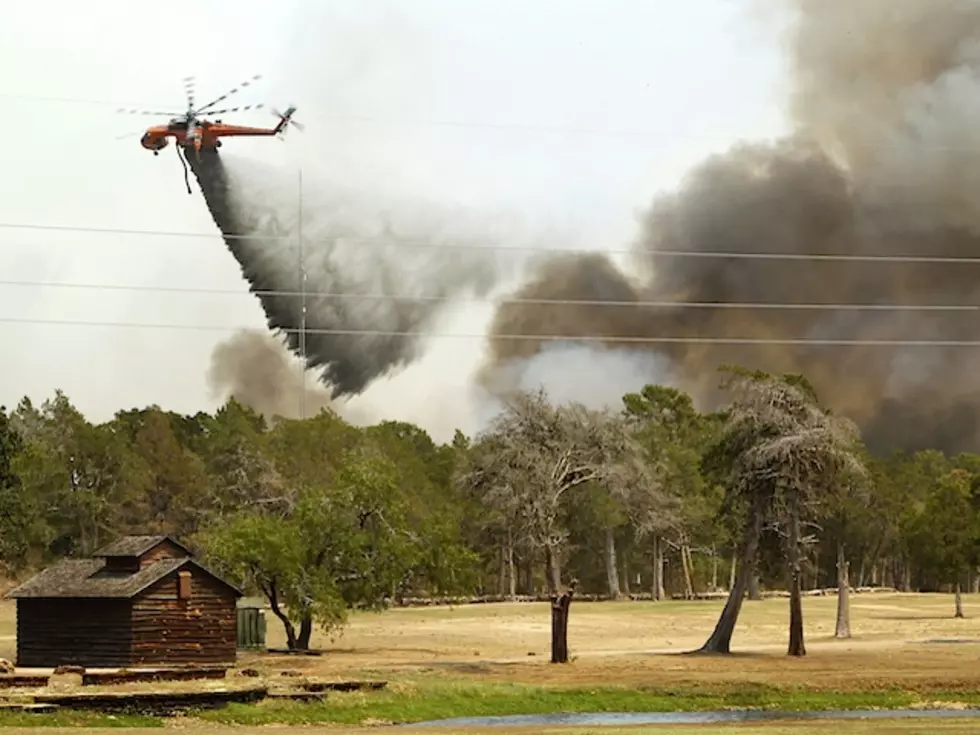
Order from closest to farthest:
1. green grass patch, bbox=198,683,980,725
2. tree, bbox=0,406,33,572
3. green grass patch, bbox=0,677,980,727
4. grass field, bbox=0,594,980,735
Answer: green grass patch, bbox=0,677,980,727, green grass patch, bbox=198,683,980,725, grass field, bbox=0,594,980,735, tree, bbox=0,406,33,572

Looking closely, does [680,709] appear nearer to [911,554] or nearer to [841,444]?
[841,444]

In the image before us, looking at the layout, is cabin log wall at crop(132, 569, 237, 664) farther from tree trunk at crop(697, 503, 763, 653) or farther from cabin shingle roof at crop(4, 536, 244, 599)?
tree trunk at crop(697, 503, 763, 653)

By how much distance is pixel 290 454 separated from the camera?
177875mm

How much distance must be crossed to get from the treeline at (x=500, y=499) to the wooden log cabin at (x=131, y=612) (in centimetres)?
648

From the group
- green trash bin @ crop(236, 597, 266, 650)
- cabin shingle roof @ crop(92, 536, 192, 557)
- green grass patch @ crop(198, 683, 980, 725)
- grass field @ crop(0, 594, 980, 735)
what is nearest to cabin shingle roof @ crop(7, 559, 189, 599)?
cabin shingle roof @ crop(92, 536, 192, 557)

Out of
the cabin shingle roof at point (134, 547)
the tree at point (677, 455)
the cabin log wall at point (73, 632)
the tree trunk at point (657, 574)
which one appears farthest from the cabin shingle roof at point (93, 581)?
the tree trunk at point (657, 574)

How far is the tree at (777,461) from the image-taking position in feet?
238

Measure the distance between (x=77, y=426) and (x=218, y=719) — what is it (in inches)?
4561

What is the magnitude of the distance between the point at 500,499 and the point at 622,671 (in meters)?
9.27

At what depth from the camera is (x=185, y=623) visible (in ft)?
224

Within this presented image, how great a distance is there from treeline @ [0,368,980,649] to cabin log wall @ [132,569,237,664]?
20.0 feet

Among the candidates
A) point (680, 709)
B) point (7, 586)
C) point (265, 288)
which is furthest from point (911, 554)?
point (680, 709)

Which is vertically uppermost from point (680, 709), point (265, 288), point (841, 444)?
point (265, 288)

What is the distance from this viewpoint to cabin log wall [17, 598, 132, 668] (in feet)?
219
